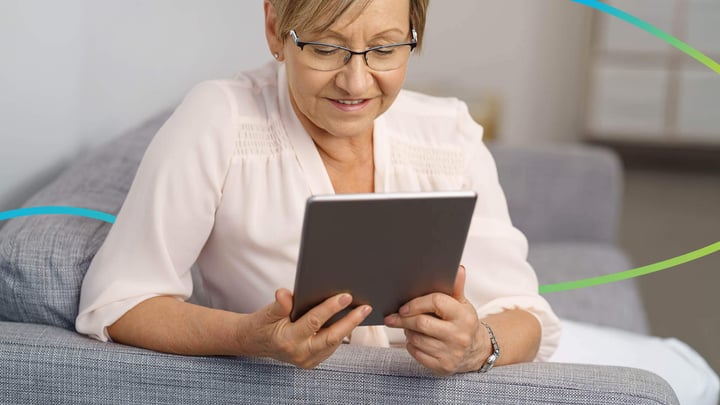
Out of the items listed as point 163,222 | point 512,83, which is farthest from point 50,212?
point 512,83

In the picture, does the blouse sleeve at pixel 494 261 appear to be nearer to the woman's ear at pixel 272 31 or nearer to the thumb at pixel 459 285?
the thumb at pixel 459 285

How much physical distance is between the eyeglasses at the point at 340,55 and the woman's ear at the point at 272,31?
86 mm

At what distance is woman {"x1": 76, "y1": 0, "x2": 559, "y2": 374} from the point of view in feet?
4.42

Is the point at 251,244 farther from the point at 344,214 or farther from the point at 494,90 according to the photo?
the point at 494,90

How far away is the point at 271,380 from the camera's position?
140 cm

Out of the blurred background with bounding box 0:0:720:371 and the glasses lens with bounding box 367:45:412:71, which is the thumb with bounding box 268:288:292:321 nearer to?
the glasses lens with bounding box 367:45:412:71

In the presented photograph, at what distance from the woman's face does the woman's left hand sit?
0.27m

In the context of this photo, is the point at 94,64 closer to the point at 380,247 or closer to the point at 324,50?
the point at 324,50

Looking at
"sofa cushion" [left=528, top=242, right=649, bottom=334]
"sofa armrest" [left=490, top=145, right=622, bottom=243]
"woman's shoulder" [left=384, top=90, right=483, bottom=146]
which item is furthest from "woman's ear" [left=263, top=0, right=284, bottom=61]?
"sofa armrest" [left=490, top=145, right=622, bottom=243]

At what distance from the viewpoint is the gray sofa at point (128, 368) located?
138 centimetres

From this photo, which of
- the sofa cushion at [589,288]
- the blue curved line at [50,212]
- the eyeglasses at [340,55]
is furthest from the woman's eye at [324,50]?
the sofa cushion at [589,288]

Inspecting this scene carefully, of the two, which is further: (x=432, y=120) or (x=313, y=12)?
(x=432, y=120)

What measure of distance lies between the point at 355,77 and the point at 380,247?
268 millimetres

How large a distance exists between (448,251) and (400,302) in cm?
11
